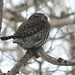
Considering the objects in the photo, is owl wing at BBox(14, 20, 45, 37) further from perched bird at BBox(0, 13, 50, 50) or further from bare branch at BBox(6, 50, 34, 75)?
bare branch at BBox(6, 50, 34, 75)

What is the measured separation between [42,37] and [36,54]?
0.44m

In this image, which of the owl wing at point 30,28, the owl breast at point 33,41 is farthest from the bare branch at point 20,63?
the owl wing at point 30,28

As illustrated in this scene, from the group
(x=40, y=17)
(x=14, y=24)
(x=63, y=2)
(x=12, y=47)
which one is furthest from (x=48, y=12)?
(x=40, y=17)

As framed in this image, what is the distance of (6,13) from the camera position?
9.24 m

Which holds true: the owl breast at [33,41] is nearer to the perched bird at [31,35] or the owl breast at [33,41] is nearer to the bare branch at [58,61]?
the perched bird at [31,35]

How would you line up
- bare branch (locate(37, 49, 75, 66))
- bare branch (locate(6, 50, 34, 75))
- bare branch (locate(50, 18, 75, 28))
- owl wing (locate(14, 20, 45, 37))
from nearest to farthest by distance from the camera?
bare branch (locate(37, 49, 75, 66))
bare branch (locate(6, 50, 34, 75))
owl wing (locate(14, 20, 45, 37))
bare branch (locate(50, 18, 75, 28))

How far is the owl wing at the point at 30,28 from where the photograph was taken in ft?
13.9

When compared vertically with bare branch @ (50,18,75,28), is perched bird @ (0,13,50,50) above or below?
below

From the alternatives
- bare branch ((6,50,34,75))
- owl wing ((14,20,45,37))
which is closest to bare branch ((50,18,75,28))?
owl wing ((14,20,45,37))

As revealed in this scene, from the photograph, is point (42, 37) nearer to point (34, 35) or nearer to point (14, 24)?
point (34, 35)

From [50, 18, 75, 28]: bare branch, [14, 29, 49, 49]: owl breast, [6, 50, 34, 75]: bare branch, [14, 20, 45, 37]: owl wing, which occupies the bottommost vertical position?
[6, 50, 34, 75]: bare branch

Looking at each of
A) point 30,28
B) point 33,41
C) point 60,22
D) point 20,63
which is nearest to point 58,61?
point 20,63

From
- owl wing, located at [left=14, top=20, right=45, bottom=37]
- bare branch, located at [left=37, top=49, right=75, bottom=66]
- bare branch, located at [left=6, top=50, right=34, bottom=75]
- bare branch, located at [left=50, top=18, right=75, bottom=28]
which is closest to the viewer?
bare branch, located at [left=37, top=49, right=75, bottom=66]

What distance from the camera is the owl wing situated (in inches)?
166
